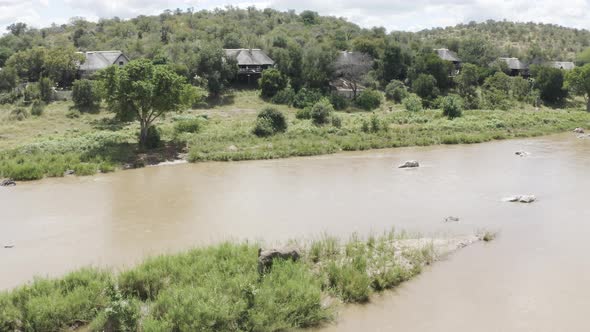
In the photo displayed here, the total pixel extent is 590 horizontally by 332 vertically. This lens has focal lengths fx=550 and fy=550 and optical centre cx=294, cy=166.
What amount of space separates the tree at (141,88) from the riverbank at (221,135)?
8.51 feet

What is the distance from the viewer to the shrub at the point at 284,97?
47.3 m

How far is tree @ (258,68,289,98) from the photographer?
4872 cm

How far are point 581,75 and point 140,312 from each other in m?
51.6

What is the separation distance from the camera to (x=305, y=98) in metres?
46.3

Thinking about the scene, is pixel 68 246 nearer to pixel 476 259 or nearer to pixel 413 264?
pixel 413 264

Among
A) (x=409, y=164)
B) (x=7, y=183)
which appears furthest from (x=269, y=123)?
(x=7, y=183)

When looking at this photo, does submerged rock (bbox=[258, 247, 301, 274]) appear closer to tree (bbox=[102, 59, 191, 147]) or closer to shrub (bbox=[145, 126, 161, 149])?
tree (bbox=[102, 59, 191, 147])

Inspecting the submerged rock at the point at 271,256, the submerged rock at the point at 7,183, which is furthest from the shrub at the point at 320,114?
the submerged rock at the point at 271,256

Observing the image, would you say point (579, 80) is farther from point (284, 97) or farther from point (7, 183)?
point (7, 183)

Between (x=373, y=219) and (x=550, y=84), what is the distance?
44.1 meters

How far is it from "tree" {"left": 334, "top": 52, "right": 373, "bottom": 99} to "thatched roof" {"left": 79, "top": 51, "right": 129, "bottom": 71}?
66.9 feet

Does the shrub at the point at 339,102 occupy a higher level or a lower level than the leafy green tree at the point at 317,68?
lower

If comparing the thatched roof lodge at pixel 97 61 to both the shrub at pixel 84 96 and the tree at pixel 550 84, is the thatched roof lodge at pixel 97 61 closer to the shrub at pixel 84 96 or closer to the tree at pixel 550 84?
the shrub at pixel 84 96

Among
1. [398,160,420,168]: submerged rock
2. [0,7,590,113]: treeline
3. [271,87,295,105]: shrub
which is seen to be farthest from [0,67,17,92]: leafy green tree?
[398,160,420,168]: submerged rock
